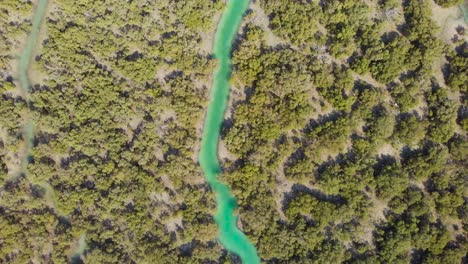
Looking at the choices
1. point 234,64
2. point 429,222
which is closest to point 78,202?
point 234,64

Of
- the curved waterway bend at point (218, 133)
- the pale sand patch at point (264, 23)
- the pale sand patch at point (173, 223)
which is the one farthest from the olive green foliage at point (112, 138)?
the pale sand patch at point (264, 23)

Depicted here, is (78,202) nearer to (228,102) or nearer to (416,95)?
(228,102)

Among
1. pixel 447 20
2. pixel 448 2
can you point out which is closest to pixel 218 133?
pixel 447 20

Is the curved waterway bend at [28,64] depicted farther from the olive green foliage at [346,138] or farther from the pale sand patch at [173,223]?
the olive green foliage at [346,138]

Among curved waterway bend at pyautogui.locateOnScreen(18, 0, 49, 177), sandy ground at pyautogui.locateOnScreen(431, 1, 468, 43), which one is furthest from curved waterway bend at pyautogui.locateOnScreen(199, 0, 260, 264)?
sandy ground at pyautogui.locateOnScreen(431, 1, 468, 43)

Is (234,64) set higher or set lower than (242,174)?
higher

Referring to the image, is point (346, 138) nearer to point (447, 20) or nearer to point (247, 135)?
point (247, 135)
